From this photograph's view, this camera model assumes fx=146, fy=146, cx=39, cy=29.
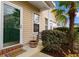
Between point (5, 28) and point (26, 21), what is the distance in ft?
8.36

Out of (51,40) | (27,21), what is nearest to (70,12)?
(51,40)

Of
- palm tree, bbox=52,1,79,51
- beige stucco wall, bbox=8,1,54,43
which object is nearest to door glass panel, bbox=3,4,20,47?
beige stucco wall, bbox=8,1,54,43

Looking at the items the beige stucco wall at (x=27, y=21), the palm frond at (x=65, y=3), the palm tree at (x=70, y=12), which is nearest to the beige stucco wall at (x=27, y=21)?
the beige stucco wall at (x=27, y=21)

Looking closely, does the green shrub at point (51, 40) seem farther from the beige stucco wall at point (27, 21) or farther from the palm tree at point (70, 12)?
the beige stucco wall at point (27, 21)

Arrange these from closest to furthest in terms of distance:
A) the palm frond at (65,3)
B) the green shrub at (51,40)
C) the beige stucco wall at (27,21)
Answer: the green shrub at (51,40)
the palm frond at (65,3)
the beige stucco wall at (27,21)

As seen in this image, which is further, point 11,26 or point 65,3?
point 65,3

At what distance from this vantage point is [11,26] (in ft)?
20.2

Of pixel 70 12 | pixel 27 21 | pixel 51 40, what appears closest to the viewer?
pixel 51 40

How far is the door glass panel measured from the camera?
18.6ft

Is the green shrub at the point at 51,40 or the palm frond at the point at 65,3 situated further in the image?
Answer: the palm frond at the point at 65,3

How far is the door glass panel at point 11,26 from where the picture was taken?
5.66 m

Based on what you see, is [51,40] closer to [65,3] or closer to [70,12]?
[70,12]

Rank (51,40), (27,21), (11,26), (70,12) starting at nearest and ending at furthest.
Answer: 1. (11,26)
2. (51,40)
3. (70,12)
4. (27,21)

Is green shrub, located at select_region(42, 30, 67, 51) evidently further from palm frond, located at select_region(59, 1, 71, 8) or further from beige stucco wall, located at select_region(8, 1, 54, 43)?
palm frond, located at select_region(59, 1, 71, 8)
